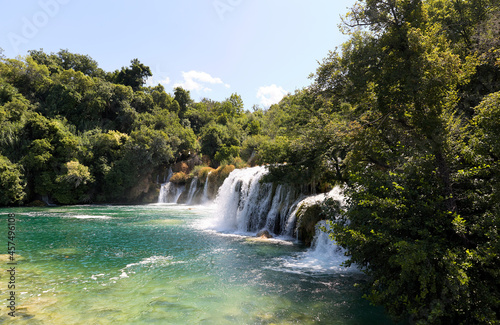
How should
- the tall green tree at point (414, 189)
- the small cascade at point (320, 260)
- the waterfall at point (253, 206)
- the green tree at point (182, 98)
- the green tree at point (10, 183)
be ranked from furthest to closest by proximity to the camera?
the green tree at point (182, 98), the green tree at point (10, 183), the waterfall at point (253, 206), the small cascade at point (320, 260), the tall green tree at point (414, 189)

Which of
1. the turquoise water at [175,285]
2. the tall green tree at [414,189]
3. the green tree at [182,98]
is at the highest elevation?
the green tree at [182,98]

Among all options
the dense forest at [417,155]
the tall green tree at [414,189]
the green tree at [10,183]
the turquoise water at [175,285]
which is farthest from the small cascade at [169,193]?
the tall green tree at [414,189]

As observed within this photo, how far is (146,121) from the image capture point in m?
43.7

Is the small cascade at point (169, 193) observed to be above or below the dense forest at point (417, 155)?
below

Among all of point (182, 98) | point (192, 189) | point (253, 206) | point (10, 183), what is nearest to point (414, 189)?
point (253, 206)

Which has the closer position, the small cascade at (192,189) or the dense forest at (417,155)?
the dense forest at (417,155)

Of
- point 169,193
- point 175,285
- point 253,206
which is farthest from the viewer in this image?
point 169,193

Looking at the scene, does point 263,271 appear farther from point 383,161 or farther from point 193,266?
point 383,161

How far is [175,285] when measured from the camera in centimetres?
776

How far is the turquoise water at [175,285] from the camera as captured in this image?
593 centimetres

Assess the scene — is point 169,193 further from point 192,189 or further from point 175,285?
point 175,285

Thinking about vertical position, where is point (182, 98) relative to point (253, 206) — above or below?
above

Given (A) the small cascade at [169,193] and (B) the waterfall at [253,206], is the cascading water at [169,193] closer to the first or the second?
(A) the small cascade at [169,193]

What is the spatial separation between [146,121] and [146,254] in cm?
3627
